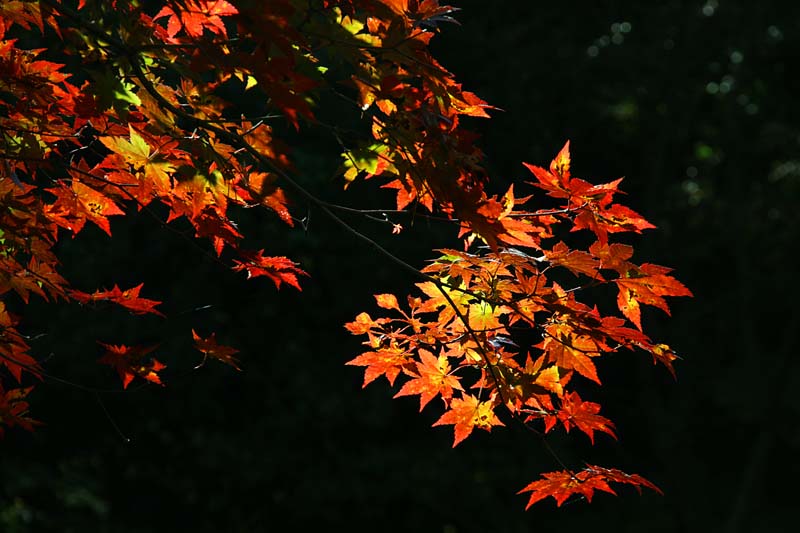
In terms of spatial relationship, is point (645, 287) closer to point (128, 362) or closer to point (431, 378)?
point (431, 378)

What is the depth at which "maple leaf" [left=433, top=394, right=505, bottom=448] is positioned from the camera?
1897mm

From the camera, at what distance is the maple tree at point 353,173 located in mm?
1542

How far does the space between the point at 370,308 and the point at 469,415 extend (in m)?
4.34

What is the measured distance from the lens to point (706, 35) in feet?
21.4

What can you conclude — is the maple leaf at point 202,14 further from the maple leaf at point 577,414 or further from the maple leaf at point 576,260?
the maple leaf at point 577,414

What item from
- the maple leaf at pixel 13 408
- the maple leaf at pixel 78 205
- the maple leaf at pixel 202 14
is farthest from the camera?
the maple leaf at pixel 13 408

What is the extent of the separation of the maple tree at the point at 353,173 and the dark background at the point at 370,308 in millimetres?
3686

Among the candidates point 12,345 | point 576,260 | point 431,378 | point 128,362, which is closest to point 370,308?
point 128,362

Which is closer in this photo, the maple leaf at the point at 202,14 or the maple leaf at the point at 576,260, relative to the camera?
the maple leaf at the point at 202,14

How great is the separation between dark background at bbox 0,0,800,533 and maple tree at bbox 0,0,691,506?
145 inches

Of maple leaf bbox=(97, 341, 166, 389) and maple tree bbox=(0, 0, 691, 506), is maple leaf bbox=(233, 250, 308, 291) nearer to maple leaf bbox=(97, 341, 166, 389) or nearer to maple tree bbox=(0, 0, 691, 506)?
maple tree bbox=(0, 0, 691, 506)

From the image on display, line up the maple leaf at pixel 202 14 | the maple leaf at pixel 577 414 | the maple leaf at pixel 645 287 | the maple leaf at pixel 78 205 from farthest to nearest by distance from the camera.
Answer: the maple leaf at pixel 78 205 < the maple leaf at pixel 577 414 < the maple leaf at pixel 645 287 < the maple leaf at pixel 202 14

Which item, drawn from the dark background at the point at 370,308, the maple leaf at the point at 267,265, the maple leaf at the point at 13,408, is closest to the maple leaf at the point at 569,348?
the maple leaf at the point at 267,265

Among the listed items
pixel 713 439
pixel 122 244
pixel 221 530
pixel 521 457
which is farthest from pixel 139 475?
pixel 713 439
